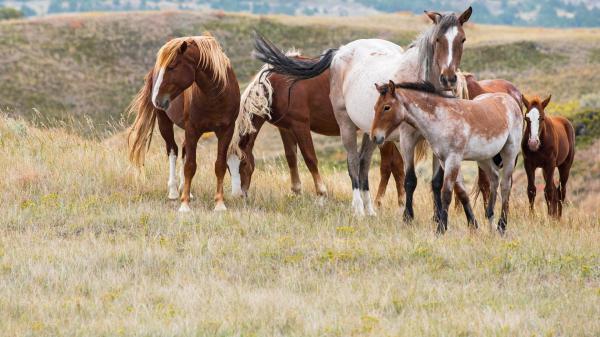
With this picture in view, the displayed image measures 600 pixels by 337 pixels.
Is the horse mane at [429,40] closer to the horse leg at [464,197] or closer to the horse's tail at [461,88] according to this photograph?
the horse's tail at [461,88]

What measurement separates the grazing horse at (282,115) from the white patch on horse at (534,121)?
2.07 m

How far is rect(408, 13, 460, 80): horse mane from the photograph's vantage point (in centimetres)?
975

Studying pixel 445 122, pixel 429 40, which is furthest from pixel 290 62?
pixel 445 122

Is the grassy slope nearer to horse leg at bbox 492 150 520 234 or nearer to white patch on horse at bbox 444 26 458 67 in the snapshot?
horse leg at bbox 492 150 520 234

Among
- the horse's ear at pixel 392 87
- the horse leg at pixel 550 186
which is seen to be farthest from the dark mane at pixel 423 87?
the horse leg at pixel 550 186

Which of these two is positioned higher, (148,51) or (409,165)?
(409,165)

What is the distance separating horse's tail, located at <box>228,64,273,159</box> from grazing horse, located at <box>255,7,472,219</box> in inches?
15.1

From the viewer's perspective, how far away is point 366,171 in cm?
1172

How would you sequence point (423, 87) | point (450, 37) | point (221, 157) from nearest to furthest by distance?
1. point (423, 87)
2. point (450, 37)
3. point (221, 157)

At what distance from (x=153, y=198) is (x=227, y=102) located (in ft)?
6.03

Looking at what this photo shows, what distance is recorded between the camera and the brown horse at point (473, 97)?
11.8 meters

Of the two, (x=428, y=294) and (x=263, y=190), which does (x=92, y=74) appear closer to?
(x=263, y=190)

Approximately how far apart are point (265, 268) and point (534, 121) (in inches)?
185

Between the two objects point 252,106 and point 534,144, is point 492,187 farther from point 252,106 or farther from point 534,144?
point 252,106
